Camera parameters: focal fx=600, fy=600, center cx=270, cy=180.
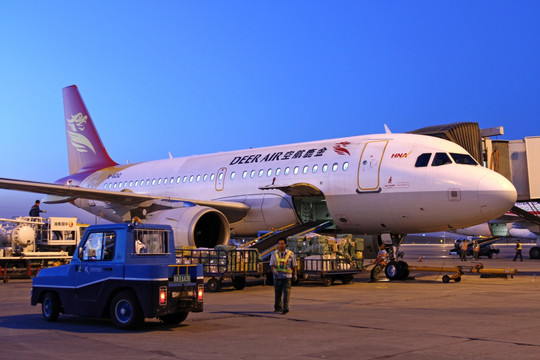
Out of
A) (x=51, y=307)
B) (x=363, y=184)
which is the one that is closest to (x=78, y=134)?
(x=363, y=184)

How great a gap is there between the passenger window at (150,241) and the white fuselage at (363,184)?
345 inches

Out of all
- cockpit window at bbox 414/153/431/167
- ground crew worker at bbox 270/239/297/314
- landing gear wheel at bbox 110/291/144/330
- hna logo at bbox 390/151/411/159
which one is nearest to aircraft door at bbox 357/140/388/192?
hna logo at bbox 390/151/411/159

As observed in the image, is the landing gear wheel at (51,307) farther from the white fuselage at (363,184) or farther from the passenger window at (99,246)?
the white fuselage at (363,184)

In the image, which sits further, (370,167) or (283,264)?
(370,167)

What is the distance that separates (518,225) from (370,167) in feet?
112

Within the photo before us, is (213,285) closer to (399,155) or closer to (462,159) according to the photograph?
(399,155)

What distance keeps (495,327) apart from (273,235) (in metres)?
10.2

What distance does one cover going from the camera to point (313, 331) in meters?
8.56

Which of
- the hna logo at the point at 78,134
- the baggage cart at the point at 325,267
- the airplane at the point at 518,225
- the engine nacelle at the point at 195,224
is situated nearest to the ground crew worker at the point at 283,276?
the baggage cart at the point at 325,267

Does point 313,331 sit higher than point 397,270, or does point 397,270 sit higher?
point 397,270

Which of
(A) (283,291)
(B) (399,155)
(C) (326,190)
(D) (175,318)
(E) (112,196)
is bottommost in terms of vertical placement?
(D) (175,318)

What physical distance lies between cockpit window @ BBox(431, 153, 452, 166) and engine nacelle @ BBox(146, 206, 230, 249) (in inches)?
256

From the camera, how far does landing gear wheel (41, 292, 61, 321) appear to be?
31.9 feet

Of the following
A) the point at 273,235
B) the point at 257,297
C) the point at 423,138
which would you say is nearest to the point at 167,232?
the point at 257,297
